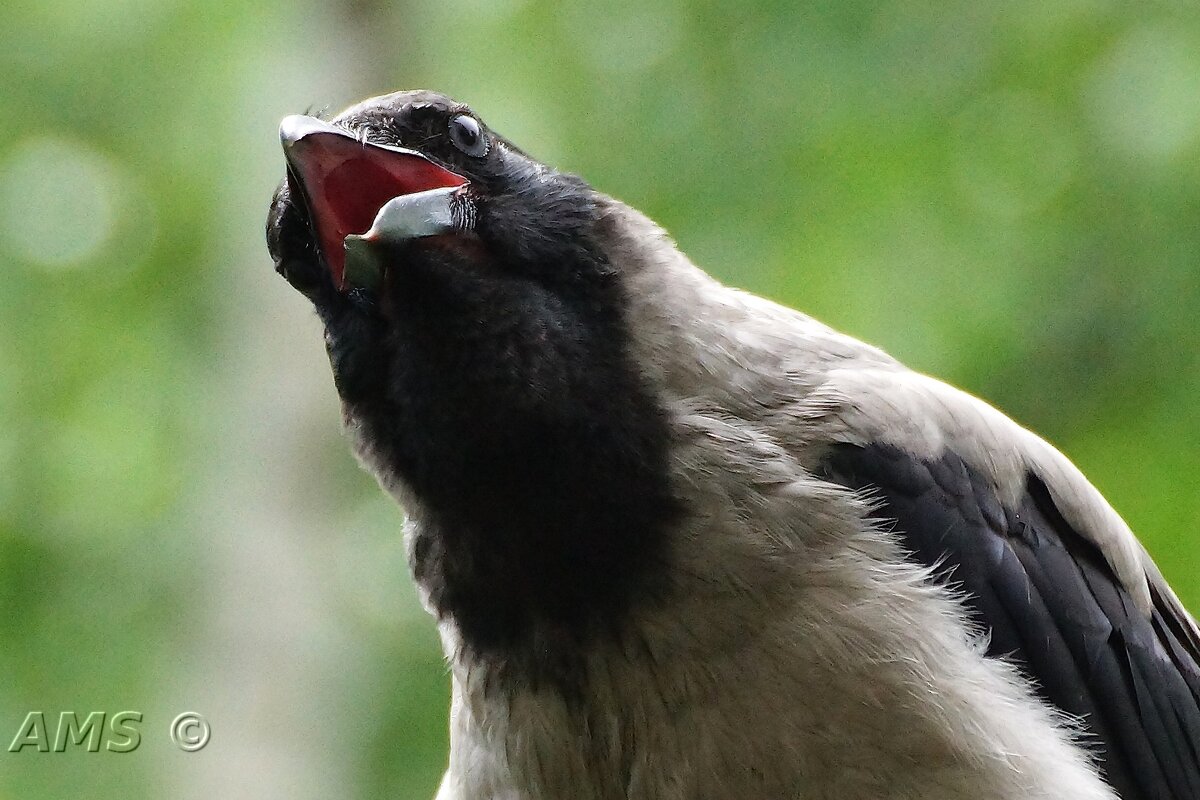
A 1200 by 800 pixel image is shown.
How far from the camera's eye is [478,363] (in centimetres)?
247

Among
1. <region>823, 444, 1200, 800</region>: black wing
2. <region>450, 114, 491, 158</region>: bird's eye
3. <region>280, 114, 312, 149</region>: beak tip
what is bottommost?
<region>823, 444, 1200, 800</region>: black wing

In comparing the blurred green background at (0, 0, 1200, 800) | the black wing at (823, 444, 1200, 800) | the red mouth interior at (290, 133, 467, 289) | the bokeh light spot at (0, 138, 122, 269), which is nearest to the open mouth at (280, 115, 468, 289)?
the red mouth interior at (290, 133, 467, 289)

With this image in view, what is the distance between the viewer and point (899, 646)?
251cm

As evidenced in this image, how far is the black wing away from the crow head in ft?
1.57

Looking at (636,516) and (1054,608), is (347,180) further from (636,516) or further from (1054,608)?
(1054,608)

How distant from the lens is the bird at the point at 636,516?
8.02 feet

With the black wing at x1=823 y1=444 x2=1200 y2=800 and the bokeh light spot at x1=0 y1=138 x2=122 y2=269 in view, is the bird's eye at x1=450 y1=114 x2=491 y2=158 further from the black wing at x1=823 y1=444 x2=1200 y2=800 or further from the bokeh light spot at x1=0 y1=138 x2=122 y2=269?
the bokeh light spot at x1=0 y1=138 x2=122 y2=269

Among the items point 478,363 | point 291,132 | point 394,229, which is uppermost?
point 291,132

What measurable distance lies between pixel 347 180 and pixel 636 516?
2.58ft

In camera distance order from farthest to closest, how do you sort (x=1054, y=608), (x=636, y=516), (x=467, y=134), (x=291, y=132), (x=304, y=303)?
(x=304, y=303), (x=1054, y=608), (x=467, y=134), (x=636, y=516), (x=291, y=132)

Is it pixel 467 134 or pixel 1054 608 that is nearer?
pixel 467 134

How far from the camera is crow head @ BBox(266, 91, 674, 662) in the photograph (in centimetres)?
246

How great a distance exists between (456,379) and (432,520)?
31 cm

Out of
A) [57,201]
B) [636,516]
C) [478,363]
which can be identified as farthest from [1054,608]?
[57,201]
